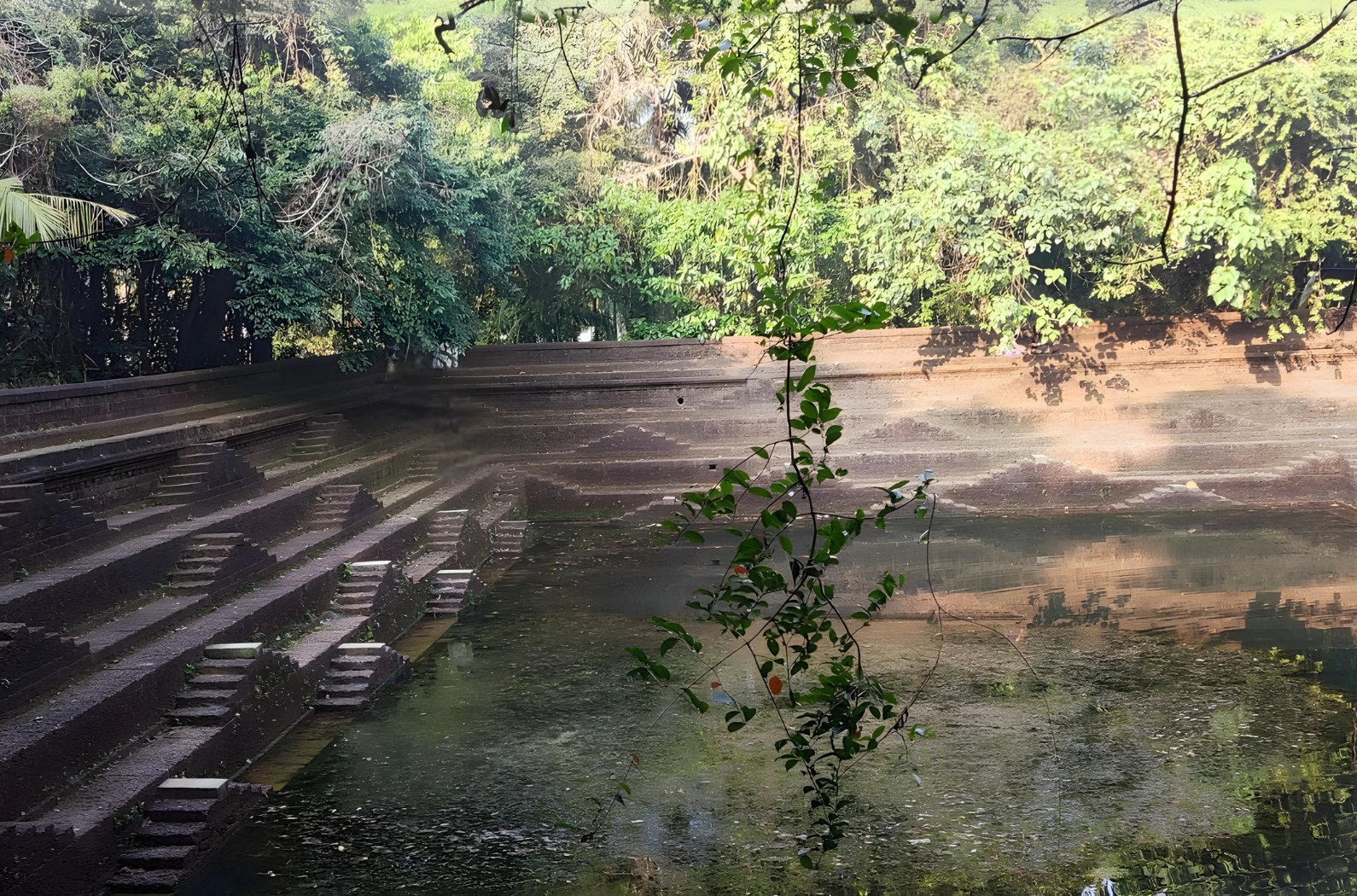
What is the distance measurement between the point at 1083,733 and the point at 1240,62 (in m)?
8.08

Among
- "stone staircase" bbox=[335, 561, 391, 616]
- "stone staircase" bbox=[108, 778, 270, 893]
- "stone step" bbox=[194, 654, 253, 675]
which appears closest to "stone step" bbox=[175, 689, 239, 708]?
"stone step" bbox=[194, 654, 253, 675]

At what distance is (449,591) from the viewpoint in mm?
9242

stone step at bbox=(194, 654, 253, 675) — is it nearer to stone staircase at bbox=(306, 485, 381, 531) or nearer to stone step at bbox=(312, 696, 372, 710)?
stone step at bbox=(312, 696, 372, 710)

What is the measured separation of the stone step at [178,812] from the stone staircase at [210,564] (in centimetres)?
209

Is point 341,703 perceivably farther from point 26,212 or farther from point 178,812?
point 26,212

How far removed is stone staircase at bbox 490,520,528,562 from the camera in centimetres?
1143

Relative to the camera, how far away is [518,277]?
1534 cm

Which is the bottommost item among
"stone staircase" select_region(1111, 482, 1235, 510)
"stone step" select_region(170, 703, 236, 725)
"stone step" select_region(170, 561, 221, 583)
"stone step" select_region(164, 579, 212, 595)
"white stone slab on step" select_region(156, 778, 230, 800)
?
"stone staircase" select_region(1111, 482, 1235, 510)

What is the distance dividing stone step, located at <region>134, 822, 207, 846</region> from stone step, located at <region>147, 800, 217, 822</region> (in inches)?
1.5

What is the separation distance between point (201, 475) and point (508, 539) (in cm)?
412

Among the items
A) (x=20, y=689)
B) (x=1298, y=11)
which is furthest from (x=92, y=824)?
(x=1298, y=11)

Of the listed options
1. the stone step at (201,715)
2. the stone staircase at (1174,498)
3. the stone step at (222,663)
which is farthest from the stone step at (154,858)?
the stone staircase at (1174,498)

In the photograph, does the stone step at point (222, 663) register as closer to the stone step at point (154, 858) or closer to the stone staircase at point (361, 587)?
the stone step at point (154, 858)

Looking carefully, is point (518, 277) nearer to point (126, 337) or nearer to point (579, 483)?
point (579, 483)
